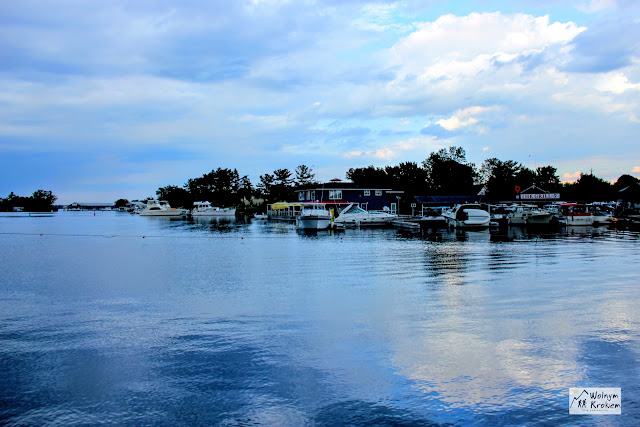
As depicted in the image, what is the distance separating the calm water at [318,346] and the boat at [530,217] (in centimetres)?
4584

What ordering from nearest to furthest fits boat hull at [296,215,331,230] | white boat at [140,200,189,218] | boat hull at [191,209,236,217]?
boat hull at [296,215,331,230] → boat hull at [191,209,236,217] → white boat at [140,200,189,218]

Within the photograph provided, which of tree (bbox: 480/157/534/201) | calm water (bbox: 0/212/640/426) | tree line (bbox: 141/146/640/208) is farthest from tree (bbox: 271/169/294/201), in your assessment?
calm water (bbox: 0/212/640/426)

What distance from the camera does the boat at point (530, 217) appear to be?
66.9 m

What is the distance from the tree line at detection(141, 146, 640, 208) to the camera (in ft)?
364

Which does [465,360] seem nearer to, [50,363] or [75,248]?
[50,363]

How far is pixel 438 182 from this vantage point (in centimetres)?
11706

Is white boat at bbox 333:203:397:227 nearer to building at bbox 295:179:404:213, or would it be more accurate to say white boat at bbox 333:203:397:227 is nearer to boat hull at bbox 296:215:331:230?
boat hull at bbox 296:215:331:230

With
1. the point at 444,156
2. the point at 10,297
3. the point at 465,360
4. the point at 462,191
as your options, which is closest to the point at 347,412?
the point at 465,360

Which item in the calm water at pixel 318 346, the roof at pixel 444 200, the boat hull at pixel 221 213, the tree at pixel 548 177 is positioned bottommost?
the calm water at pixel 318 346

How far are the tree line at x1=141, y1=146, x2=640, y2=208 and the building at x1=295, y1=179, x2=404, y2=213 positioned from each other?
361 cm

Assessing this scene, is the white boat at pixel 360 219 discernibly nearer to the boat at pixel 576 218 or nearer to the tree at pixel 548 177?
the boat at pixel 576 218

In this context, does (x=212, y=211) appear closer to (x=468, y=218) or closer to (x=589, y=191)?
(x=468, y=218)

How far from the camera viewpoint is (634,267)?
25.0 metres

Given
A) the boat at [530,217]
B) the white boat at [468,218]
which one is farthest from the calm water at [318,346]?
the boat at [530,217]
